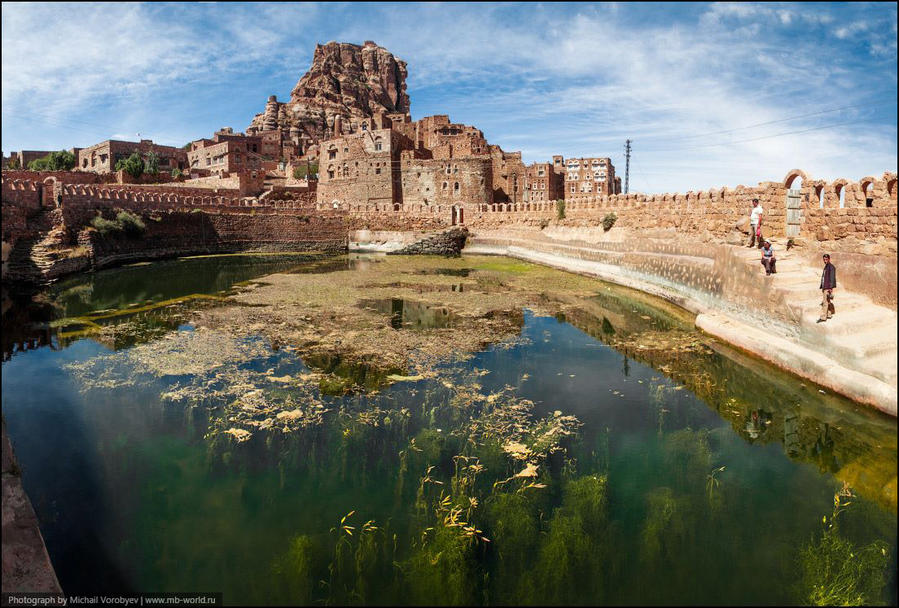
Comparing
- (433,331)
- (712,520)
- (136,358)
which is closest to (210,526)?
(712,520)

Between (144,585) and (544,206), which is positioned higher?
(544,206)

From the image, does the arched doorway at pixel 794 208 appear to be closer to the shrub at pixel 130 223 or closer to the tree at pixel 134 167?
the shrub at pixel 130 223

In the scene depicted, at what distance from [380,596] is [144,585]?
2131 millimetres

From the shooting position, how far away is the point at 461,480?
21.5 feet

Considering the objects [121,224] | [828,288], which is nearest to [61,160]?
[121,224]

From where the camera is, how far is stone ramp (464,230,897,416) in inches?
348

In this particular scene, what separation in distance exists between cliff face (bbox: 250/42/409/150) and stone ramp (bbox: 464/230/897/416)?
69991mm

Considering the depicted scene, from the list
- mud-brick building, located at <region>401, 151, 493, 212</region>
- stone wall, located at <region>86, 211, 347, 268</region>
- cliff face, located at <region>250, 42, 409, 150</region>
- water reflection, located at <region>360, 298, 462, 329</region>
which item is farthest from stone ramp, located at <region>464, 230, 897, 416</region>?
cliff face, located at <region>250, 42, 409, 150</region>

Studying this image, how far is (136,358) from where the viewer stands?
11.5 metres

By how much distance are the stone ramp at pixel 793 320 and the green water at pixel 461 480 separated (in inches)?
17.4

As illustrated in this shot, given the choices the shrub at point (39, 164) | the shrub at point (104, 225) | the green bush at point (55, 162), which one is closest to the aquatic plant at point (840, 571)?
the shrub at point (104, 225)

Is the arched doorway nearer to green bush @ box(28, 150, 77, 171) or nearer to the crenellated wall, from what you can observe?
the crenellated wall

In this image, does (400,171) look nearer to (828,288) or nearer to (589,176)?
(589,176)

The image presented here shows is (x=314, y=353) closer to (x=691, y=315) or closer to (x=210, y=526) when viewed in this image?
(x=210, y=526)
